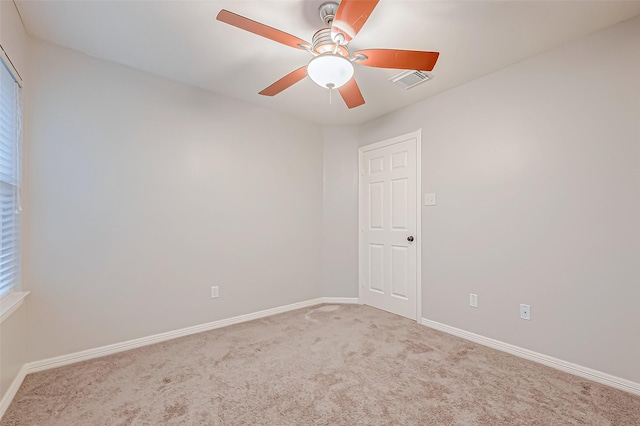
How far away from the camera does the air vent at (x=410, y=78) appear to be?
2.51m

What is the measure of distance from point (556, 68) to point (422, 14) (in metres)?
1.22

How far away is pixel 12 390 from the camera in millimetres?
1782

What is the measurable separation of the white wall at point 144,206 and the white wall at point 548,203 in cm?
180

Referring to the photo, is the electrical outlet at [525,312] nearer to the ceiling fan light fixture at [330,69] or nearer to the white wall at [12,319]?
the ceiling fan light fixture at [330,69]

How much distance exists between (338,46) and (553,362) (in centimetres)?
271

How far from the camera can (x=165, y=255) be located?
8.80 feet

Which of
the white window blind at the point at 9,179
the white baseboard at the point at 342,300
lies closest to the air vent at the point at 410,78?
the white baseboard at the point at 342,300

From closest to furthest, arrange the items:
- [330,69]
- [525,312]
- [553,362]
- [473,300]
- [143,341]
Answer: [330,69]
[553,362]
[525,312]
[143,341]
[473,300]

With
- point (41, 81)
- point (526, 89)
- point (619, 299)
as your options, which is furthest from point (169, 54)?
point (619, 299)

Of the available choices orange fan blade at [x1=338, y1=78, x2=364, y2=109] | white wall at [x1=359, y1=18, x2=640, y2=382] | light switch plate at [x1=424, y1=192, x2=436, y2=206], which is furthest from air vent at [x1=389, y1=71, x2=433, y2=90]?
light switch plate at [x1=424, y1=192, x2=436, y2=206]

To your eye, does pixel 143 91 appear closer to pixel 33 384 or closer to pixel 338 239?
pixel 33 384

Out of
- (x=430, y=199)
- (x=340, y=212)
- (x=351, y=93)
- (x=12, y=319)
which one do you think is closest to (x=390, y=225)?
(x=430, y=199)

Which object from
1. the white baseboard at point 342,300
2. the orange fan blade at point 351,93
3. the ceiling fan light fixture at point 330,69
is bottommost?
the white baseboard at point 342,300

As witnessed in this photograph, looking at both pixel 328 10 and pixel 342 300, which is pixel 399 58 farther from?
pixel 342 300
